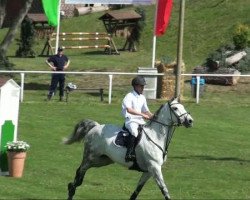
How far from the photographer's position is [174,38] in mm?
53000

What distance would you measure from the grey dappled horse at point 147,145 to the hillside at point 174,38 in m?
27.0

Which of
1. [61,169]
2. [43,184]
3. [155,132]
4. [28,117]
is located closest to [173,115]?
[155,132]

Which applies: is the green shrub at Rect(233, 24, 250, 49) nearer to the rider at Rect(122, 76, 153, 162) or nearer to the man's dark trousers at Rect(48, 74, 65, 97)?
the man's dark trousers at Rect(48, 74, 65, 97)

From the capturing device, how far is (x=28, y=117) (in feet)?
96.3

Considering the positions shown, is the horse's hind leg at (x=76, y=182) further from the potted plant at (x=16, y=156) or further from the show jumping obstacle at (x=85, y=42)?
the show jumping obstacle at (x=85, y=42)

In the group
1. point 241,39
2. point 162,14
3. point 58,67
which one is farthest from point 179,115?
point 241,39

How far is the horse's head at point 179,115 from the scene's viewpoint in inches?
628

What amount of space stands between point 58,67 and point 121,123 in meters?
6.20

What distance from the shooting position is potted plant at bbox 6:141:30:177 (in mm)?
18828

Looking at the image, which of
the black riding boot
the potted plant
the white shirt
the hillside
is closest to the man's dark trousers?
the hillside

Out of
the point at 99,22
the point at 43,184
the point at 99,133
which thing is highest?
the point at 99,22

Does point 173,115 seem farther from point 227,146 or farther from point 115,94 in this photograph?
point 115,94

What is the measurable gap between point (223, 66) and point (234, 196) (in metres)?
22.3

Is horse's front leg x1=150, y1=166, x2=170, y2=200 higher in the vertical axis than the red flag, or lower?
lower
